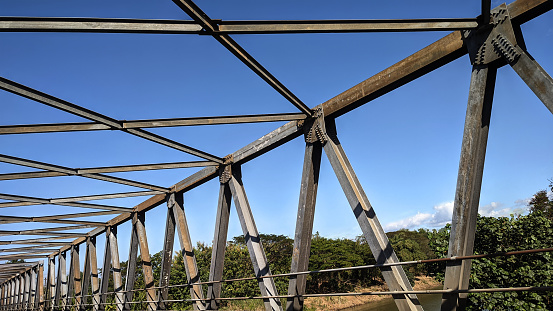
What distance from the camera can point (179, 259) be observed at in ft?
86.6

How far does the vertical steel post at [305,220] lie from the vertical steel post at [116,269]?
8592 millimetres

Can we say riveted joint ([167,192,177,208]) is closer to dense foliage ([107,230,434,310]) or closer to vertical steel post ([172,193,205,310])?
vertical steel post ([172,193,205,310])

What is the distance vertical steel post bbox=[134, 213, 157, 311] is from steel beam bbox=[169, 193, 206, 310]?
1.79 meters

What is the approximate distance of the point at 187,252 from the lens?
32.2 ft

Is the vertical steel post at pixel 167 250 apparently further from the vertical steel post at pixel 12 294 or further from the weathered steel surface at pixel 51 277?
the vertical steel post at pixel 12 294

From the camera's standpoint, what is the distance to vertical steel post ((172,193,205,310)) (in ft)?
31.0

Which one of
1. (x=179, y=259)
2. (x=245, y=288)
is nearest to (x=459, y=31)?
(x=245, y=288)

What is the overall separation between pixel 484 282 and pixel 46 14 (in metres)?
9.31

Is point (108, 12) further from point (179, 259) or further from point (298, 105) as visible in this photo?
point (179, 259)

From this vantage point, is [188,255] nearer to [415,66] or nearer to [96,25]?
[96,25]

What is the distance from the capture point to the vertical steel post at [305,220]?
20.5 ft

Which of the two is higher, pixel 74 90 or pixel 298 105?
pixel 74 90

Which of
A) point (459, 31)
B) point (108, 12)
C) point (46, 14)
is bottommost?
point (459, 31)

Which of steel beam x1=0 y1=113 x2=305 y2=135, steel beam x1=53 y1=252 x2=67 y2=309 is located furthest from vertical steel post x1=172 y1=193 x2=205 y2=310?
steel beam x1=53 y1=252 x2=67 y2=309
